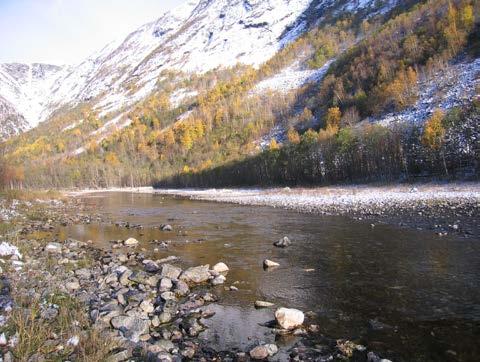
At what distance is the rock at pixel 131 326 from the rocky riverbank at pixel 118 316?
3 centimetres

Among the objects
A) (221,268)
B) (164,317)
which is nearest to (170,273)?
(221,268)

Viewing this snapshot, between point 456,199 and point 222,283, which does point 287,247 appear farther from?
point 456,199

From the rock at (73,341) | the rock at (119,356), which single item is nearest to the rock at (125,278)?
the rock at (73,341)

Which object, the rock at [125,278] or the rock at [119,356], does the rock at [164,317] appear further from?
the rock at [125,278]

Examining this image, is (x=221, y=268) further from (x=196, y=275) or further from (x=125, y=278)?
(x=125, y=278)

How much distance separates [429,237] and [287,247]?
883cm

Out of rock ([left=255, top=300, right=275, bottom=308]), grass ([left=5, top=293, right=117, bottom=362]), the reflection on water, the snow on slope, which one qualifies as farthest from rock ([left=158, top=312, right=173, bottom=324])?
the snow on slope

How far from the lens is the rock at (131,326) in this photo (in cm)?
1079

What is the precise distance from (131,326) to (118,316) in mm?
625

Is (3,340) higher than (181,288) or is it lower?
higher

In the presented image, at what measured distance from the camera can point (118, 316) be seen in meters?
11.6

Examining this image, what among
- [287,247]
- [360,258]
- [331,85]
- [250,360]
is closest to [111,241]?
[287,247]

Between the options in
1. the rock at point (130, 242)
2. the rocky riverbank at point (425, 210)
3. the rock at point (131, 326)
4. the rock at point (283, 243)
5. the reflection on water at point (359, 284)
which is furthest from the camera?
the rock at point (130, 242)

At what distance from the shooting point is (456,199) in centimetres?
3747
